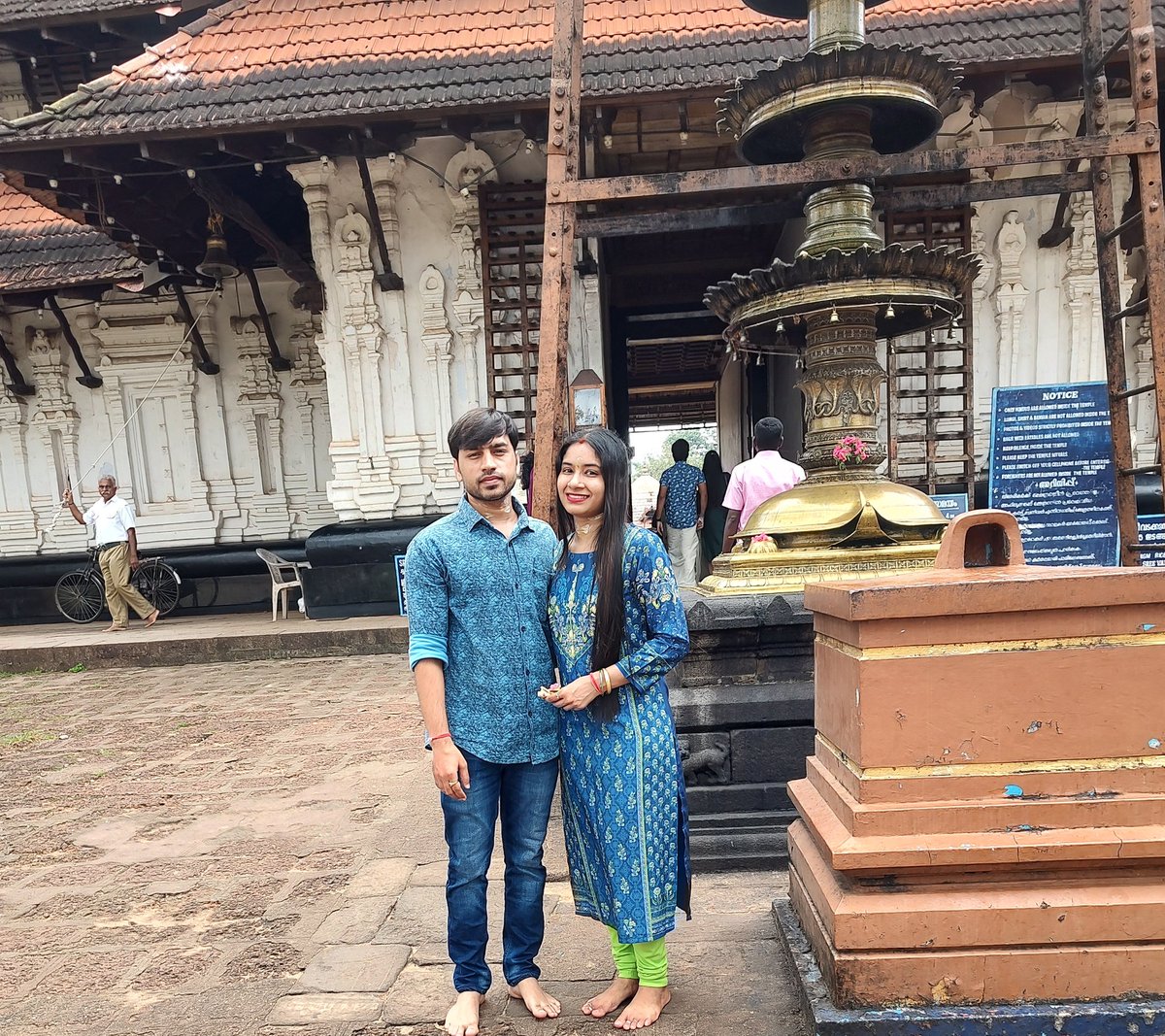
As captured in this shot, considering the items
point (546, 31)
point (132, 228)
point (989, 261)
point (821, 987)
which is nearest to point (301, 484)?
point (132, 228)

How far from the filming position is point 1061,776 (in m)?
1.52

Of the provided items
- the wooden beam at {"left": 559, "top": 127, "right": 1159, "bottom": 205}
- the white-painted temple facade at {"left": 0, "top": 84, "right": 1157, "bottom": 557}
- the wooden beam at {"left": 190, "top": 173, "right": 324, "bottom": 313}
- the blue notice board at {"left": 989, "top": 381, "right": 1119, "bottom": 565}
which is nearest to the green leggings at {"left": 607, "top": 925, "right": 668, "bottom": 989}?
the wooden beam at {"left": 559, "top": 127, "right": 1159, "bottom": 205}

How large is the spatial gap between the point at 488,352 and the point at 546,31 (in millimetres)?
2910

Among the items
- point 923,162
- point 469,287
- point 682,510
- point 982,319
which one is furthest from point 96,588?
point 982,319

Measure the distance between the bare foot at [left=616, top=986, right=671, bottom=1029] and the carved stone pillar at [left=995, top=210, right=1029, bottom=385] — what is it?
21.9 feet

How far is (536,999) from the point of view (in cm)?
192

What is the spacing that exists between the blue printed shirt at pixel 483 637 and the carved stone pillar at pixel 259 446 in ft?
28.5

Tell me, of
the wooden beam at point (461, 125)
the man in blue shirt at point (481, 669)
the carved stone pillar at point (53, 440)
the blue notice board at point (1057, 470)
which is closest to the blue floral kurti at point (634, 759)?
the man in blue shirt at point (481, 669)

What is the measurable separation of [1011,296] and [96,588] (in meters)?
10.8

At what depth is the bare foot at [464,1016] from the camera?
185 cm

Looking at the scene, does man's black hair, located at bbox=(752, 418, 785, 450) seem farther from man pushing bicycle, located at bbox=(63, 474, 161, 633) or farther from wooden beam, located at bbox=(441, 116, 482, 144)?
man pushing bicycle, located at bbox=(63, 474, 161, 633)

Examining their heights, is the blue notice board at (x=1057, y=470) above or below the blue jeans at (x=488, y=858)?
above

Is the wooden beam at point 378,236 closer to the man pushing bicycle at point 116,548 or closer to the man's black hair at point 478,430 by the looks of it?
the man pushing bicycle at point 116,548

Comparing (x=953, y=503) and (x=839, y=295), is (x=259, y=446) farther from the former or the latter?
(x=839, y=295)
